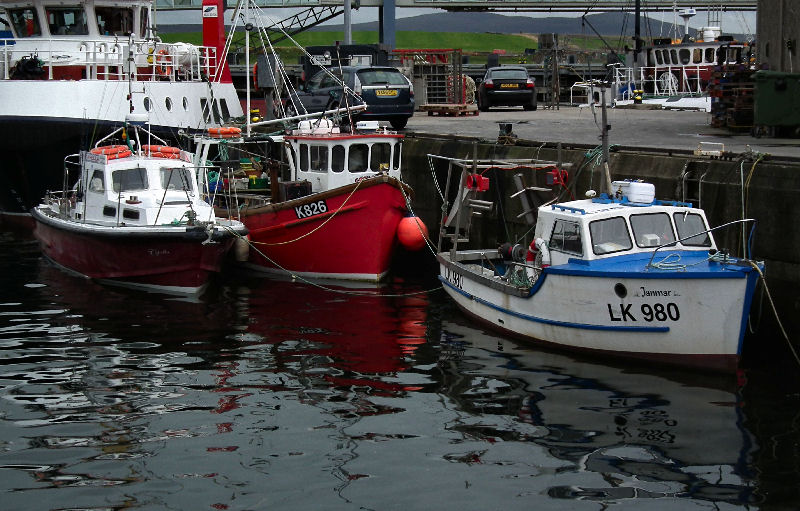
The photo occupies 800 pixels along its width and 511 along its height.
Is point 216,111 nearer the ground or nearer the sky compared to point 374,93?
nearer the ground

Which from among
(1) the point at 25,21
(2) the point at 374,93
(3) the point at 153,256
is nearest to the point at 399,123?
(2) the point at 374,93

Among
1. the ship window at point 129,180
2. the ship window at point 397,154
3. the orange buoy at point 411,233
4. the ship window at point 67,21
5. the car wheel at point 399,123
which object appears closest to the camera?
the ship window at point 129,180

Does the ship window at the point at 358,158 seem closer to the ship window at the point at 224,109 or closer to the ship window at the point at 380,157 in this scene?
the ship window at the point at 380,157

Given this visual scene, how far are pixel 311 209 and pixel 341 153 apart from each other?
1.48 meters

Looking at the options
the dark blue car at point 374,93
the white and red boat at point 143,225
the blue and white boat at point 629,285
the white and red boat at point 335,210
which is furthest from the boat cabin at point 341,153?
the dark blue car at point 374,93

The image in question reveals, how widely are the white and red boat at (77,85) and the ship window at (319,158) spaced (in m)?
3.83

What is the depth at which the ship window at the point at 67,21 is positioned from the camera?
30.2 meters

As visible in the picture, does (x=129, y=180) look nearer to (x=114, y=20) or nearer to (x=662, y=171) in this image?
(x=662, y=171)

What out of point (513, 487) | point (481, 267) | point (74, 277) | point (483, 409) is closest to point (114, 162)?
point (74, 277)

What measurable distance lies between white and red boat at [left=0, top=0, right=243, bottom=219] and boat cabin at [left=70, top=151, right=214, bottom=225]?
410 cm

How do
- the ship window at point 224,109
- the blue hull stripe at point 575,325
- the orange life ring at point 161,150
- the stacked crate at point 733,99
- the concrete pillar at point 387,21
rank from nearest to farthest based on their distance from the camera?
1. the blue hull stripe at point 575,325
2. the orange life ring at point 161,150
3. the stacked crate at point 733,99
4. the ship window at point 224,109
5. the concrete pillar at point 387,21

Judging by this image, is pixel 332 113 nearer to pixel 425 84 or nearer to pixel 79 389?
pixel 79 389

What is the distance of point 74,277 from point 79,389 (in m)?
A: 8.43

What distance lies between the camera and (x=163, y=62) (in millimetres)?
29266
